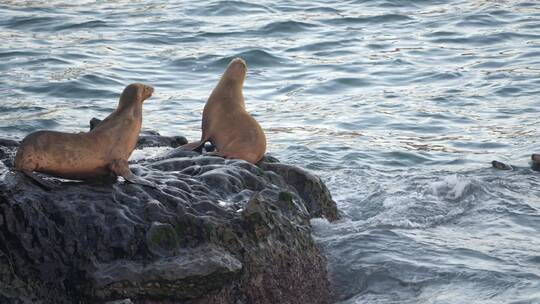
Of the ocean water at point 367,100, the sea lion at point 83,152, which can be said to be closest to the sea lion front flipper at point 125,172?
the sea lion at point 83,152

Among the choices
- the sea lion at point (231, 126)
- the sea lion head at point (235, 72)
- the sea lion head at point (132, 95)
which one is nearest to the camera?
the sea lion head at point (132, 95)

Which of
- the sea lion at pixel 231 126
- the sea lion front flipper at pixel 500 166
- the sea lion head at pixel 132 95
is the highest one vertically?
the sea lion head at pixel 132 95

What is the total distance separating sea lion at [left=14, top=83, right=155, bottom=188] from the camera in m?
5.99

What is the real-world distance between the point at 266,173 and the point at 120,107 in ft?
3.80

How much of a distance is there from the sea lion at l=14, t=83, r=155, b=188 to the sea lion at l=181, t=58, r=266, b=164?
1305 millimetres

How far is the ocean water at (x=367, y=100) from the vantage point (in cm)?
738

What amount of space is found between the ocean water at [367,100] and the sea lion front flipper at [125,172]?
1.50 meters

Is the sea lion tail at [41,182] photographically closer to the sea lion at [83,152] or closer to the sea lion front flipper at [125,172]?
the sea lion at [83,152]

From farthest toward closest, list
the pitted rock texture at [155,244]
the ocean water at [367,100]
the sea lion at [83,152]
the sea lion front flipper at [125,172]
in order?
the ocean water at [367,100], the sea lion front flipper at [125,172], the sea lion at [83,152], the pitted rock texture at [155,244]

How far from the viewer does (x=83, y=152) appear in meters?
6.18

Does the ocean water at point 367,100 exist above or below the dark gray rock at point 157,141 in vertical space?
below

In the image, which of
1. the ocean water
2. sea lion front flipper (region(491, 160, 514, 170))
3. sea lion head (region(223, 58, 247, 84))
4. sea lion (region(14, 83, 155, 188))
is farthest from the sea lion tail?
sea lion front flipper (region(491, 160, 514, 170))

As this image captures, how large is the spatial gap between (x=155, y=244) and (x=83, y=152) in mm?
861

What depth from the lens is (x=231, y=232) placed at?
604cm
